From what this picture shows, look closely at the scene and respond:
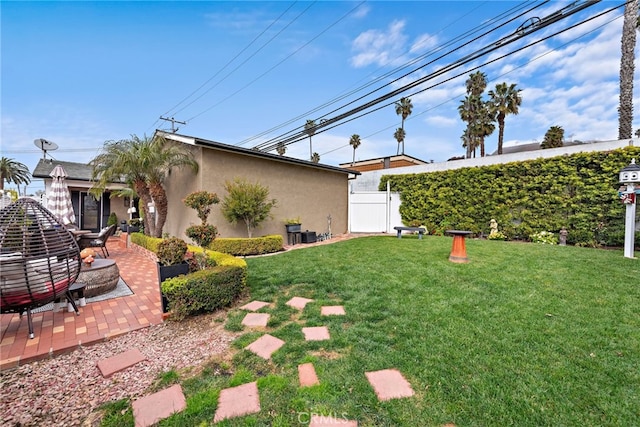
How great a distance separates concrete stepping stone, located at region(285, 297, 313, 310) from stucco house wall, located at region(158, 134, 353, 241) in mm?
5418

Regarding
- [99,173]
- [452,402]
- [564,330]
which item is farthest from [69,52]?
[564,330]

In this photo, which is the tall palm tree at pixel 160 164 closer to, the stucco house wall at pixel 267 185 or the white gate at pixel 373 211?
the stucco house wall at pixel 267 185

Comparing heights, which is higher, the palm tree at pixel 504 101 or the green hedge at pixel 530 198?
the palm tree at pixel 504 101

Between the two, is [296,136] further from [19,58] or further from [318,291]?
[318,291]

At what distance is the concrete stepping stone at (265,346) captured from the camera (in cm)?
261

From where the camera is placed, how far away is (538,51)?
7.24m

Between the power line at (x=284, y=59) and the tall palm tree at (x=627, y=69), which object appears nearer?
the power line at (x=284, y=59)

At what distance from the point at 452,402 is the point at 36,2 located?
999 cm

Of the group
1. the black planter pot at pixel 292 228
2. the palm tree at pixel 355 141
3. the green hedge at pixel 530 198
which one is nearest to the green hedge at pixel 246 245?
the black planter pot at pixel 292 228

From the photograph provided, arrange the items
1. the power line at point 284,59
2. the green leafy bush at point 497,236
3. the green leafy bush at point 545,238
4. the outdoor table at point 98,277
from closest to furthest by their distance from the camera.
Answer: the outdoor table at point 98,277
the power line at point 284,59
the green leafy bush at point 545,238
the green leafy bush at point 497,236

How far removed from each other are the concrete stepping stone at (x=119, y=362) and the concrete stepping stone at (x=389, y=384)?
2.26 meters

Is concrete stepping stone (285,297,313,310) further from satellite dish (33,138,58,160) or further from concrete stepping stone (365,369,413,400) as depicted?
satellite dish (33,138,58,160)

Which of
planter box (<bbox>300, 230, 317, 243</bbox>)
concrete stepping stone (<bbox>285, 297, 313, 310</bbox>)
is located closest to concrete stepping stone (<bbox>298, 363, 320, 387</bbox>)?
concrete stepping stone (<bbox>285, 297, 313, 310</bbox>)

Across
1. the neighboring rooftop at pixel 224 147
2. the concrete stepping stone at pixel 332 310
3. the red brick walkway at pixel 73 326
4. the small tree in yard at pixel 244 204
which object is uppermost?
the neighboring rooftop at pixel 224 147
